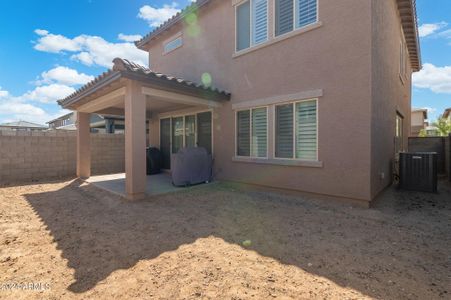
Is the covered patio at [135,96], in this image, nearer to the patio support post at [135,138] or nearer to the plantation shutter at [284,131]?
the patio support post at [135,138]

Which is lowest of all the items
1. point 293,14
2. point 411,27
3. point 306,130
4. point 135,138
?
point 135,138

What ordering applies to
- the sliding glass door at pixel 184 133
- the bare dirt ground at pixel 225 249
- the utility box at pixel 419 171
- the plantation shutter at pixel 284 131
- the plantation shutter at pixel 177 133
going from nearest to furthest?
the bare dirt ground at pixel 225 249
the plantation shutter at pixel 284 131
the utility box at pixel 419 171
the sliding glass door at pixel 184 133
the plantation shutter at pixel 177 133

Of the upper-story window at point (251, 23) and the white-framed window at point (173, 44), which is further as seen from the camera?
the white-framed window at point (173, 44)

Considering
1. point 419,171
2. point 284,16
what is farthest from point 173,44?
point 419,171

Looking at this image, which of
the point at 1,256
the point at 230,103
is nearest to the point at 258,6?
the point at 230,103

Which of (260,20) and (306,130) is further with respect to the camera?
(260,20)

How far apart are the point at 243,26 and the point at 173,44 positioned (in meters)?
4.23

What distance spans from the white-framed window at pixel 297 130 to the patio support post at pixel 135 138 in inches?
148

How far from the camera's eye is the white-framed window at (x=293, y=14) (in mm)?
5996

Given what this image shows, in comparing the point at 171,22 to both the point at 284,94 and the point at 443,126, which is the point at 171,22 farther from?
the point at 443,126

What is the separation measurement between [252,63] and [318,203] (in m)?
4.66

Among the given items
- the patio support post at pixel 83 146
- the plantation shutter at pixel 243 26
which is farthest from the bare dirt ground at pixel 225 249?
the plantation shutter at pixel 243 26

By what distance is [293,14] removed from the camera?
631 centimetres

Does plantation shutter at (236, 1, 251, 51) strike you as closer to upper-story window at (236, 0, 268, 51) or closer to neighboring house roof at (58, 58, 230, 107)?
upper-story window at (236, 0, 268, 51)
